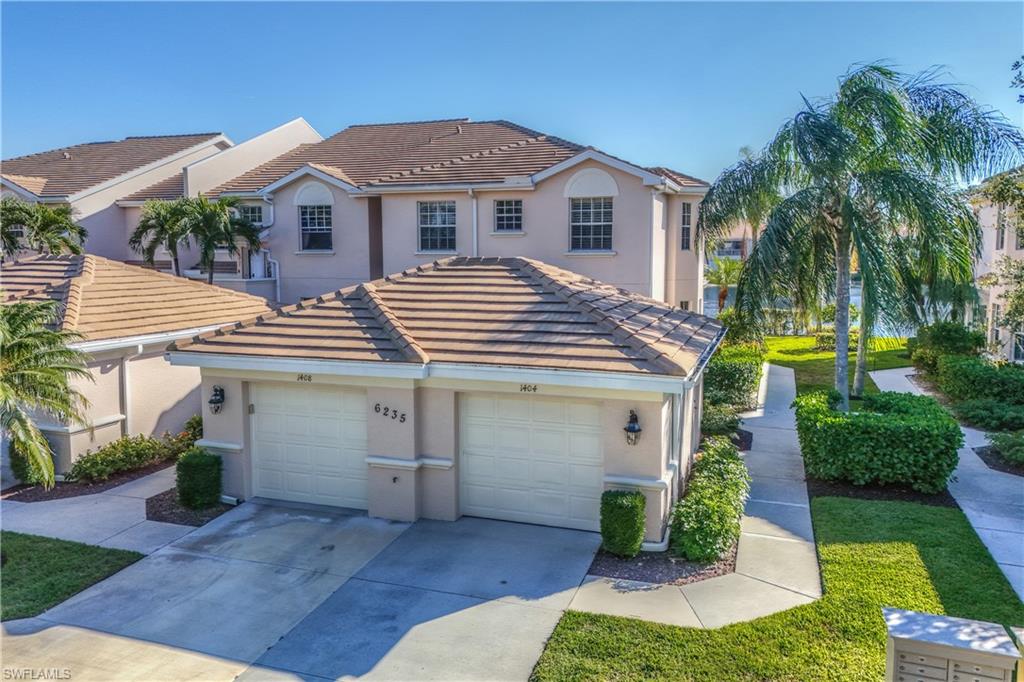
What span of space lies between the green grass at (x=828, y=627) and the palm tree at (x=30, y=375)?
7.04m

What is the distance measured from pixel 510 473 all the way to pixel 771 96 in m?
11.0

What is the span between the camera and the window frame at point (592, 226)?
19.7 m

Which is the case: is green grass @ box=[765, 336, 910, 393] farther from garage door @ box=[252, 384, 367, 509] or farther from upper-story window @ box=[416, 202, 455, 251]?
garage door @ box=[252, 384, 367, 509]

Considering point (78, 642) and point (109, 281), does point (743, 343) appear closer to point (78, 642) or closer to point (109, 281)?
point (109, 281)

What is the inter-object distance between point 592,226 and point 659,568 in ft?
39.5

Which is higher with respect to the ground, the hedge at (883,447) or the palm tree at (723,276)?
the palm tree at (723,276)

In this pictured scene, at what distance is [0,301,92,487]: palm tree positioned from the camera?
9117 mm

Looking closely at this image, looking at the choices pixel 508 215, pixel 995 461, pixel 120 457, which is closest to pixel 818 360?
pixel 995 461

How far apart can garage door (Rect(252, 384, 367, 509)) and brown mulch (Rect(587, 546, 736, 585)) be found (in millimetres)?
4206

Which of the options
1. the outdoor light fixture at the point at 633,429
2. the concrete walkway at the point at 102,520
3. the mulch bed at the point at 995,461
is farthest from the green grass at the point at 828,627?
the concrete walkway at the point at 102,520

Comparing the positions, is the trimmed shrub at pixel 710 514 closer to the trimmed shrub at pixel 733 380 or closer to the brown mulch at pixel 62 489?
the trimmed shrub at pixel 733 380

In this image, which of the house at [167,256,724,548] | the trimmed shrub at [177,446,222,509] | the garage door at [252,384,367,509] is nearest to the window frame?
the house at [167,256,724,548]

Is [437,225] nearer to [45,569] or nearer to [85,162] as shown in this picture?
[45,569]

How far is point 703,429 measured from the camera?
16094mm
